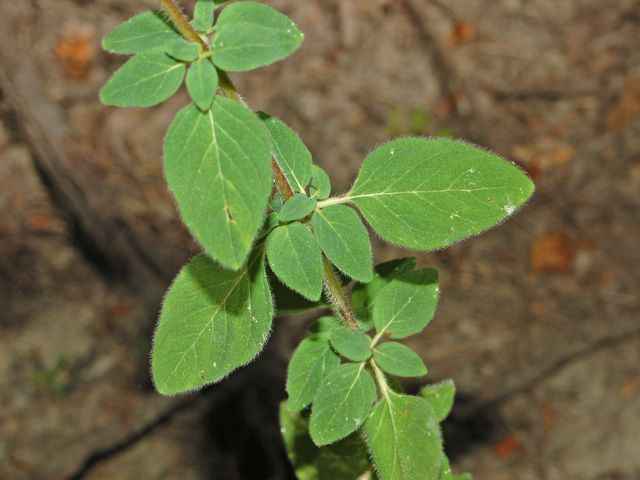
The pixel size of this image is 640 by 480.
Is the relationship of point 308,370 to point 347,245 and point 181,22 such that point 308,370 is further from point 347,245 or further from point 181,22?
point 181,22

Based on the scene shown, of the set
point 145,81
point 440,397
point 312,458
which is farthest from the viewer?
point 312,458

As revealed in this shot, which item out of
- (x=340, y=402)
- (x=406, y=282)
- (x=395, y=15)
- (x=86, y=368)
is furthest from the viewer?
(x=395, y=15)

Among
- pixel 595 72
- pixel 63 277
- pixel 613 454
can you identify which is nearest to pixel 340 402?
pixel 613 454

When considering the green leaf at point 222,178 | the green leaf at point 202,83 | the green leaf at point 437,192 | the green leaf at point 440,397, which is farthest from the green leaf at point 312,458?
the green leaf at point 202,83

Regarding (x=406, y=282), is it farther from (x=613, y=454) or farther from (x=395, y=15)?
(x=395, y=15)

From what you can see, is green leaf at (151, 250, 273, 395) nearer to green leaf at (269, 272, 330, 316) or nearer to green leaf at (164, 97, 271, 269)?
green leaf at (269, 272, 330, 316)

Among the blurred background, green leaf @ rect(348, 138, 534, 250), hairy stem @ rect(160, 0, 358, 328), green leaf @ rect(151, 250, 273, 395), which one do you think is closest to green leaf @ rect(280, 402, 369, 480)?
hairy stem @ rect(160, 0, 358, 328)

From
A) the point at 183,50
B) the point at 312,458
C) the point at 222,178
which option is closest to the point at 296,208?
the point at 222,178

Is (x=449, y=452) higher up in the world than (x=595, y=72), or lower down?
lower down
